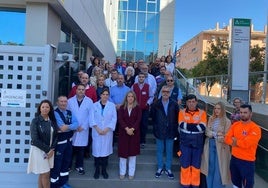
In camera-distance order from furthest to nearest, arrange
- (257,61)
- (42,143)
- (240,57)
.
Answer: (257,61), (240,57), (42,143)

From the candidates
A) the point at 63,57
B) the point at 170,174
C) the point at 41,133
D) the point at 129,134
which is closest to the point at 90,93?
the point at 63,57

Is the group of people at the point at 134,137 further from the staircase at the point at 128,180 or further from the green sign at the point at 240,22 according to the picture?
the green sign at the point at 240,22

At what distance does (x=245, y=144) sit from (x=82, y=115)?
302 centimetres

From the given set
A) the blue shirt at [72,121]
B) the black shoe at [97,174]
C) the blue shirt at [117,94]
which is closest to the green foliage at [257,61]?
the blue shirt at [117,94]

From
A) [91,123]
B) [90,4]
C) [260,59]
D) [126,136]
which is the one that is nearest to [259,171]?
[126,136]

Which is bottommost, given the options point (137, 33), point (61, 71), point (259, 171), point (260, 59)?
point (259, 171)

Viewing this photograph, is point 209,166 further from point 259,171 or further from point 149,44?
point 149,44

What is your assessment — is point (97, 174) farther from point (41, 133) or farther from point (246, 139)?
point (246, 139)

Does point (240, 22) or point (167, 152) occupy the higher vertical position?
point (240, 22)

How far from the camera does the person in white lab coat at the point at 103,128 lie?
20.7ft

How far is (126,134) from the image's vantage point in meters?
6.42

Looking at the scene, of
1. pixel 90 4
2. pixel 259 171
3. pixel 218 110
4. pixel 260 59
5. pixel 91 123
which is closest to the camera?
pixel 218 110

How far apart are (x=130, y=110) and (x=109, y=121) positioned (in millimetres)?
458

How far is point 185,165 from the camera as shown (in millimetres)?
6094
